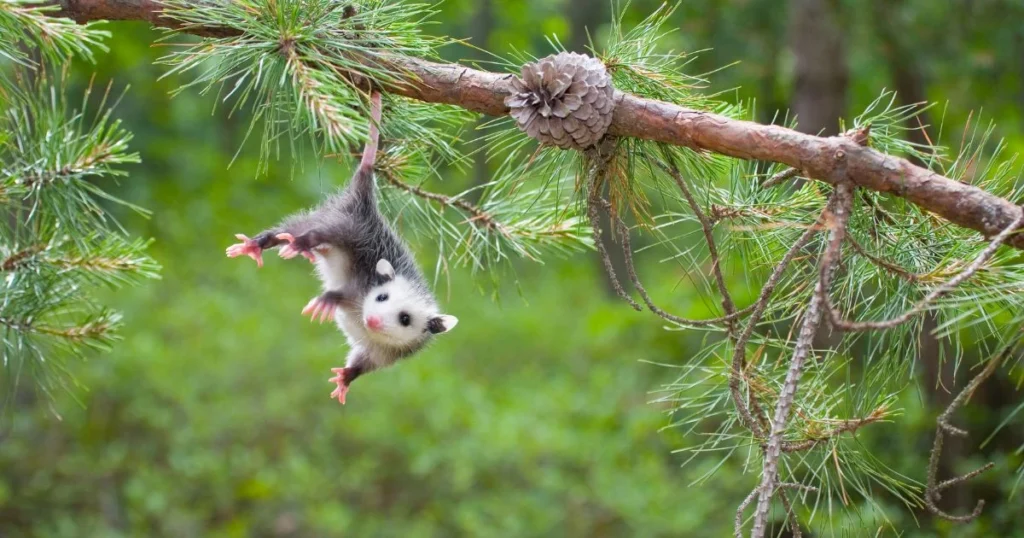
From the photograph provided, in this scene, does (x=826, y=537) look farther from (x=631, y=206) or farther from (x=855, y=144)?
(x=855, y=144)

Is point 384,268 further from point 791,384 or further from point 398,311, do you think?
point 791,384

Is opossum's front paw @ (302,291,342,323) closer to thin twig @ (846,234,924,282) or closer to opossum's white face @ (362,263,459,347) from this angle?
opossum's white face @ (362,263,459,347)

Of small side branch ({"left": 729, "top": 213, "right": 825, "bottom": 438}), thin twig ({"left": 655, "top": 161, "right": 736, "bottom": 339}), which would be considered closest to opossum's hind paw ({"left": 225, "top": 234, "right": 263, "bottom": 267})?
thin twig ({"left": 655, "top": 161, "right": 736, "bottom": 339})

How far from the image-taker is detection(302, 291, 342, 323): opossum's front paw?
2.15 metres

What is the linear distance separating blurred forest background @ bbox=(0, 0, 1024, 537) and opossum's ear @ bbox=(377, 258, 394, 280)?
6.83ft

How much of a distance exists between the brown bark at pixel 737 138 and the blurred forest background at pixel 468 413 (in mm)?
2480

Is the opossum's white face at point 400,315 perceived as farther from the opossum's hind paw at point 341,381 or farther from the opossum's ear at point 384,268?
the opossum's hind paw at point 341,381

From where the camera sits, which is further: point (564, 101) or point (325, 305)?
point (325, 305)

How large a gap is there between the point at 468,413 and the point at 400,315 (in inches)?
137

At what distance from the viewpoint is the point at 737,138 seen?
5.13 feet

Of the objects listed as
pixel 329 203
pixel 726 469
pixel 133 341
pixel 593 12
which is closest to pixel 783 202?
pixel 329 203

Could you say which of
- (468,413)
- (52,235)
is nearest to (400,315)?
(52,235)

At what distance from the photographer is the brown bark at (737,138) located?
1455mm

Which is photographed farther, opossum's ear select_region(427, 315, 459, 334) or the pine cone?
opossum's ear select_region(427, 315, 459, 334)
